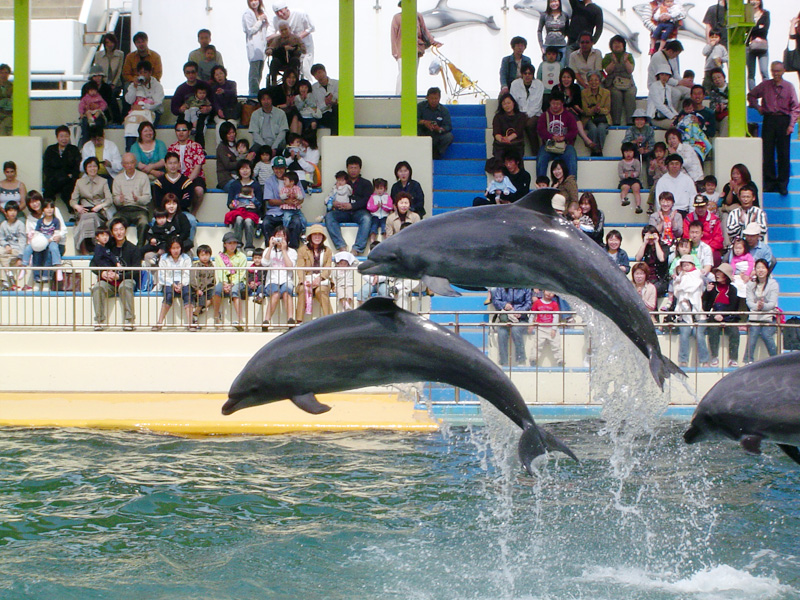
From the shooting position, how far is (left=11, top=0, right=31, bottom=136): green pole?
17.4 metres

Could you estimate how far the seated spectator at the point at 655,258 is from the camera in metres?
14.1

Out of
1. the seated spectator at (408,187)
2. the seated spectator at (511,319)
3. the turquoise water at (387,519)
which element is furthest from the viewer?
the seated spectator at (408,187)

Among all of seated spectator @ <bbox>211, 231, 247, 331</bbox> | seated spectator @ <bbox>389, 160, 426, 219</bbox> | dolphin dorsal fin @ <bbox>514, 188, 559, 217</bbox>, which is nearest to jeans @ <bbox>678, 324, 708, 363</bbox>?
seated spectator @ <bbox>389, 160, 426, 219</bbox>

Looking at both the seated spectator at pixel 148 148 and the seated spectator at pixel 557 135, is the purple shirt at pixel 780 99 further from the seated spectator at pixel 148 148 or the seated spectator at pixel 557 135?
the seated spectator at pixel 148 148

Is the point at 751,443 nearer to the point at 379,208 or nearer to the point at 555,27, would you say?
the point at 379,208

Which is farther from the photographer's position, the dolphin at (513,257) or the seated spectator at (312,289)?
the seated spectator at (312,289)

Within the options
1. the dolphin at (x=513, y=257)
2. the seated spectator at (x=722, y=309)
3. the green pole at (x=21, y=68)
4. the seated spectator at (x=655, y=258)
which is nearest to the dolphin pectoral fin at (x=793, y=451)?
the dolphin at (x=513, y=257)

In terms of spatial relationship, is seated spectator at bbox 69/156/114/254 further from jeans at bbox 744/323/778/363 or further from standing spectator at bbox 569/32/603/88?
jeans at bbox 744/323/778/363

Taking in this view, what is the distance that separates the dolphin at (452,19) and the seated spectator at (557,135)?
22.1 ft

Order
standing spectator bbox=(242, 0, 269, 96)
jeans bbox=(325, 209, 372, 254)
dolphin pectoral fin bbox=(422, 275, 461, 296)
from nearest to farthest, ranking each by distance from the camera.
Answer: dolphin pectoral fin bbox=(422, 275, 461, 296), jeans bbox=(325, 209, 372, 254), standing spectator bbox=(242, 0, 269, 96)

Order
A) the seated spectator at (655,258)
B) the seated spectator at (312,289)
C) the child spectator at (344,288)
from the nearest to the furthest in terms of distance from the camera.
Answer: the child spectator at (344,288) → the seated spectator at (312,289) → the seated spectator at (655,258)

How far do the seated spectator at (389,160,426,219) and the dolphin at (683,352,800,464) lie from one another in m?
10.6

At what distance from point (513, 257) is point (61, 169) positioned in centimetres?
1336

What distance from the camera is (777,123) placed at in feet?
56.7
